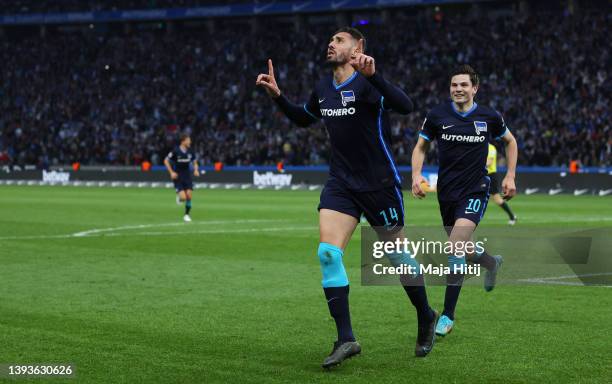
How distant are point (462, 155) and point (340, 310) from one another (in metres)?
2.40

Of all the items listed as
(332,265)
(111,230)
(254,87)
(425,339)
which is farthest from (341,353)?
(254,87)

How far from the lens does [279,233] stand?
→ 20.2 m

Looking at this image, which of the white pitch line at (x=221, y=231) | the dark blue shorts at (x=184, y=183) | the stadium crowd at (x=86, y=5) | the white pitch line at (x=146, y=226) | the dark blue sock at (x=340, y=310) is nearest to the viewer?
the dark blue sock at (x=340, y=310)

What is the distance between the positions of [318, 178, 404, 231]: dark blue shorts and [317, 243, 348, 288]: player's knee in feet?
1.11

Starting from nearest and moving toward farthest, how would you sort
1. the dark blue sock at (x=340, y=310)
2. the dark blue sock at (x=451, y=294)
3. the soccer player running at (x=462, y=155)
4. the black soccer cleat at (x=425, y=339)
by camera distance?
the dark blue sock at (x=340, y=310)
the black soccer cleat at (x=425, y=339)
the dark blue sock at (x=451, y=294)
the soccer player running at (x=462, y=155)

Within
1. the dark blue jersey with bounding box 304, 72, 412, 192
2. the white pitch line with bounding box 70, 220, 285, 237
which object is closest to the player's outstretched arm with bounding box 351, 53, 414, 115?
the dark blue jersey with bounding box 304, 72, 412, 192

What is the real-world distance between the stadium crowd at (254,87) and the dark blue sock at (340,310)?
3264 cm

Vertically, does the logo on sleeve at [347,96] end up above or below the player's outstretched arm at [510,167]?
above

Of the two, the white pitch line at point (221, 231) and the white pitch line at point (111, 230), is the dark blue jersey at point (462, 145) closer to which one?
the white pitch line at point (221, 231)

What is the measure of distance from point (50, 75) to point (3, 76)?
374 centimetres

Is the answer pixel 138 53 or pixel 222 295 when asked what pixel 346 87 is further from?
pixel 138 53

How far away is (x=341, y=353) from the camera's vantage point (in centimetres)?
730

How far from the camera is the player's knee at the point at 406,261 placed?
8.09 m

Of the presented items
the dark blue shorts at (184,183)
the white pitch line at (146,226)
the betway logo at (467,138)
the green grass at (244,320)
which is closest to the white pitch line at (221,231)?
the white pitch line at (146,226)
